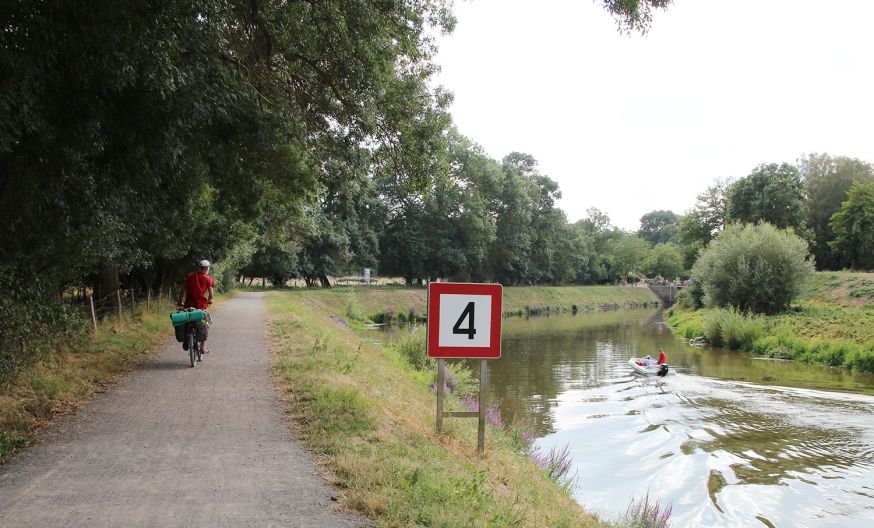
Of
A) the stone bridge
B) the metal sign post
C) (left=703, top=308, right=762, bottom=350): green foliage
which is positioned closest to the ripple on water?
the metal sign post

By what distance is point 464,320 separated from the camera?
613 centimetres

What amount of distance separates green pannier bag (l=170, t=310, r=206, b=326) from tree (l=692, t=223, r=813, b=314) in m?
33.5

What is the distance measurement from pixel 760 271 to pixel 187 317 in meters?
35.1

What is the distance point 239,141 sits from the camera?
1089 centimetres

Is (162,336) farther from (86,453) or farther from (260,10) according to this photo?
(86,453)

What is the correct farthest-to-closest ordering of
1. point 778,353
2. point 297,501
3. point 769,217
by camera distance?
point 769,217
point 778,353
point 297,501

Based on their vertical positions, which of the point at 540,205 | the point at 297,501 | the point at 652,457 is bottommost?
the point at 652,457

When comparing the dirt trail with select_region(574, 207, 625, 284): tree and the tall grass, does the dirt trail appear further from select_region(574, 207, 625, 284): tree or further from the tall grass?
select_region(574, 207, 625, 284): tree

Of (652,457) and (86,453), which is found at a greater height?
(86,453)

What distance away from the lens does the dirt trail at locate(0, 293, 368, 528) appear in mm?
4289

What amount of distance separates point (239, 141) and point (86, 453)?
6501 mm

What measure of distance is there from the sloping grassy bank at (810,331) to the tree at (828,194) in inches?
1180

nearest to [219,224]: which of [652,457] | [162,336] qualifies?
[162,336]

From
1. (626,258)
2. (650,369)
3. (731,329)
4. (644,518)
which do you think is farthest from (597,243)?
(644,518)
